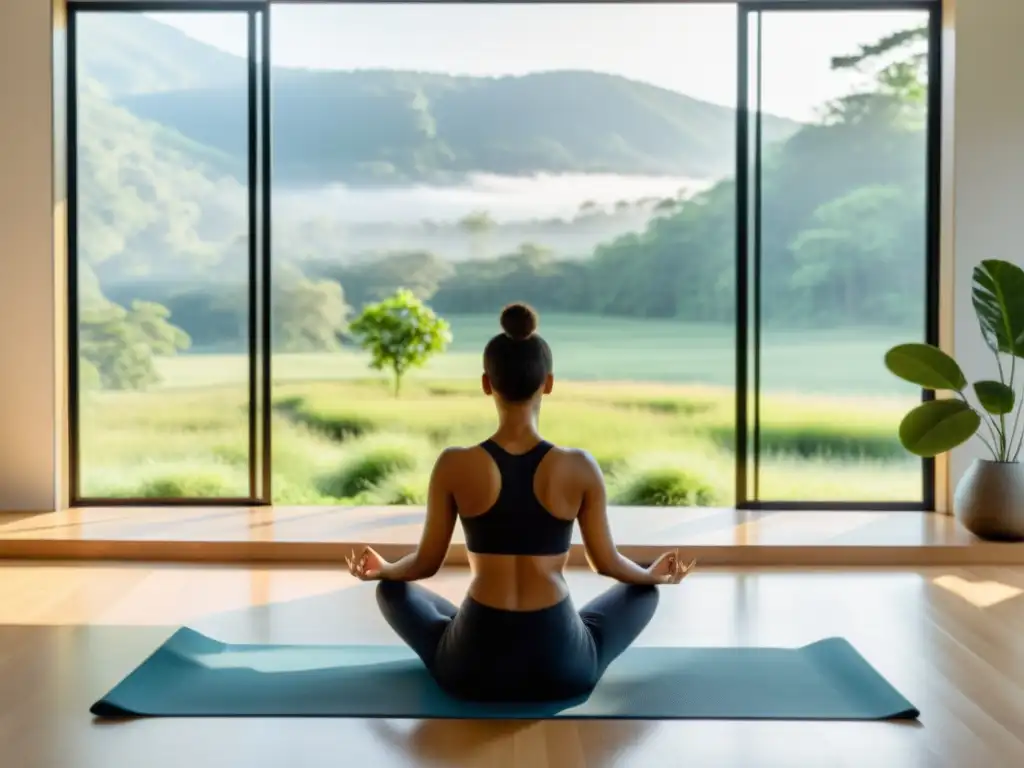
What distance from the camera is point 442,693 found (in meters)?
3.20

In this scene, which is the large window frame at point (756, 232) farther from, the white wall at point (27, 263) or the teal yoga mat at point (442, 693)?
the white wall at point (27, 263)

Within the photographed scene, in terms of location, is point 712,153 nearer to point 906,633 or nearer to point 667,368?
point 667,368

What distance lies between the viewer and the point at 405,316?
21.2ft

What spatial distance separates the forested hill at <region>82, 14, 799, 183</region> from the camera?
21.1 feet

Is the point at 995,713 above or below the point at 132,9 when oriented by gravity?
below

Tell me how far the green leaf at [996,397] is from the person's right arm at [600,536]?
2521 millimetres

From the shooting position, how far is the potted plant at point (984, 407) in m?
5.09

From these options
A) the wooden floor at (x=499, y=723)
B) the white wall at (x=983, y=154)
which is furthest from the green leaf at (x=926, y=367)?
the wooden floor at (x=499, y=723)

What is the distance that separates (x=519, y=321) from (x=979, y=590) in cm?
247

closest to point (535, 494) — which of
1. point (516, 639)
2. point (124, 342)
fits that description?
point (516, 639)

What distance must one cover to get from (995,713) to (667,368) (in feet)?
11.6

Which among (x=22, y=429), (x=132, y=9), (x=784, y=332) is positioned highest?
(x=132, y=9)

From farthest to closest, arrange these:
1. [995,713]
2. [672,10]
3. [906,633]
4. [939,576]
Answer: [672,10]
[939,576]
[906,633]
[995,713]

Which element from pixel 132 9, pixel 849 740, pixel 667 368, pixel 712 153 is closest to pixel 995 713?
pixel 849 740
